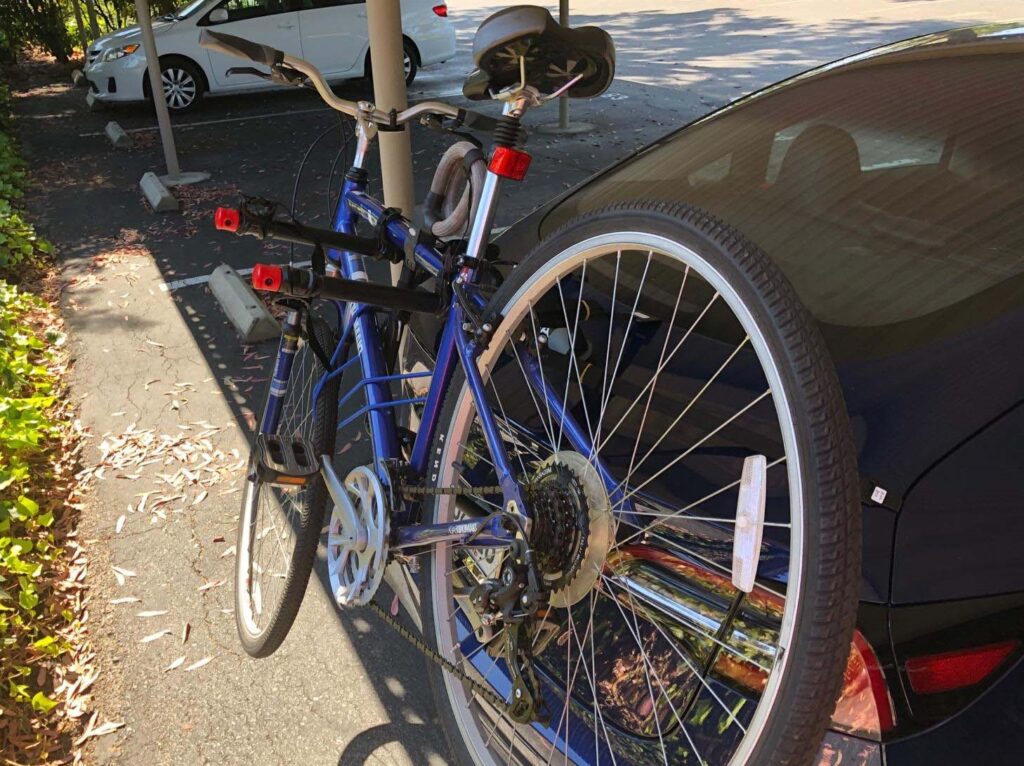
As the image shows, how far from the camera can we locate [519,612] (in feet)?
5.11

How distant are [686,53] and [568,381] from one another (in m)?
13.1

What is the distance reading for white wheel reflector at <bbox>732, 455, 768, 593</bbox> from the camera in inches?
45.0

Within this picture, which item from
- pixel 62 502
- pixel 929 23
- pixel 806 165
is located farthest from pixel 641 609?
pixel 929 23

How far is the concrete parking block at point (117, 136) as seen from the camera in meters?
9.32

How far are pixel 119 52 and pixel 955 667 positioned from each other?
1169cm

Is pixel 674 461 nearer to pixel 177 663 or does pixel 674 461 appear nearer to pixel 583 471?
pixel 583 471

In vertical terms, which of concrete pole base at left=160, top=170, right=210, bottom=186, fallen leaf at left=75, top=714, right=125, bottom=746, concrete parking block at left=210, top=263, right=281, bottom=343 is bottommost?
concrete pole base at left=160, top=170, right=210, bottom=186

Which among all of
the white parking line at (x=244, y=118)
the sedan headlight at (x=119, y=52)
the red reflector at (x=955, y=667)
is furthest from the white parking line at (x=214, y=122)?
the red reflector at (x=955, y=667)

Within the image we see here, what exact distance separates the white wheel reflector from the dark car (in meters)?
0.23

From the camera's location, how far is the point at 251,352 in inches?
180

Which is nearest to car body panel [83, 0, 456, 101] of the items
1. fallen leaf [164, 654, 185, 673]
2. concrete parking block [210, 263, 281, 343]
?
concrete parking block [210, 263, 281, 343]

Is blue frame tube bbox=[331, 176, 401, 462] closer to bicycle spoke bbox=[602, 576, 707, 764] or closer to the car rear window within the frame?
the car rear window

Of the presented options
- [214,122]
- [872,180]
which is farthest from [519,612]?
[214,122]

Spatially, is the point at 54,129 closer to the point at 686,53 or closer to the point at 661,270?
the point at 686,53
